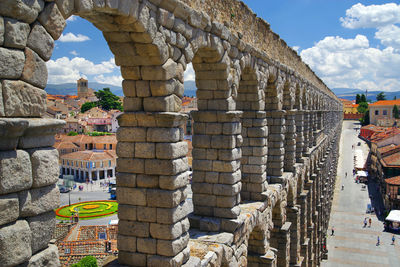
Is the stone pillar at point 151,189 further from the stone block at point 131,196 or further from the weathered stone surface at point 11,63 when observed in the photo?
the weathered stone surface at point 11,63

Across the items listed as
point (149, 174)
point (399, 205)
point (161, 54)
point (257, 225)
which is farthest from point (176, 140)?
point (399, 205)

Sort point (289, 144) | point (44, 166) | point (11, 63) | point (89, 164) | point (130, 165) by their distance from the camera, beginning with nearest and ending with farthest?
1. point (11, 63)
2. point (44, 166)
3. point (130, 165)
4. point (289, 144)
5. point (89, 164)

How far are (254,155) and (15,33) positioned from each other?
8909mm

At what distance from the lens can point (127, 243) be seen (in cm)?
667

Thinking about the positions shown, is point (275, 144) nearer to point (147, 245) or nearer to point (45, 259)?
point (147, 245)

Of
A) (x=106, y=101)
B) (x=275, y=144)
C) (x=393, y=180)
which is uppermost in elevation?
(x=106, y=101)

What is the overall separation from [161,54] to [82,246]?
16.6m

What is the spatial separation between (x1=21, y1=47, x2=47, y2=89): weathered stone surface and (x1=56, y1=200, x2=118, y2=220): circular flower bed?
28.6 metres

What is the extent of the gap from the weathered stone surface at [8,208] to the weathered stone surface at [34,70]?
111cm

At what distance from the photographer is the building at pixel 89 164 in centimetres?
4416

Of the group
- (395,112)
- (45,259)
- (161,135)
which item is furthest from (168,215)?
(395,112)

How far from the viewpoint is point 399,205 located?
30703 millimetres

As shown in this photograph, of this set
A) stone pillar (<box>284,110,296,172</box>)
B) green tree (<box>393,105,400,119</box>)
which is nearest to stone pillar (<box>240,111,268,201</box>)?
stone pillar (<box>284,110,296,172</box>)

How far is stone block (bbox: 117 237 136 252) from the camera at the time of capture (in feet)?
21.7
